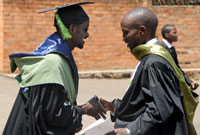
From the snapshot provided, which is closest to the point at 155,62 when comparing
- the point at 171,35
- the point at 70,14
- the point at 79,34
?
the point at 79,34

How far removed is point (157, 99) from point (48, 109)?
743 mm

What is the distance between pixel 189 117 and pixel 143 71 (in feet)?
1.50

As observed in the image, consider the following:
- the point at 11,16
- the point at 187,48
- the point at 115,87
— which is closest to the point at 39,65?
the point at 115,87

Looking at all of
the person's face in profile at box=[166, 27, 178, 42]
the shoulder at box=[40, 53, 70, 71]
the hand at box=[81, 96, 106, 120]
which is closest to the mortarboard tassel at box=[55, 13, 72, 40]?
the shoulder at box=[40, 53, 70, 71]

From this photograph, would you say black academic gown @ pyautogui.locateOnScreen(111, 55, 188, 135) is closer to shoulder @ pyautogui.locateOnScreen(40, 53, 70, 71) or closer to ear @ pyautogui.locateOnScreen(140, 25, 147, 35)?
ear @ pyautogui.locateOnScreen(140, 25, 147, 35)

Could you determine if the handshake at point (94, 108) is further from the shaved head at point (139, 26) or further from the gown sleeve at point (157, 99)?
the shaved head at point (139, 26)

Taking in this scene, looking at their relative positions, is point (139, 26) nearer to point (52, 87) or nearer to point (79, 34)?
point (79, 34)

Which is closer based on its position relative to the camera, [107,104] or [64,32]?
[64,32]

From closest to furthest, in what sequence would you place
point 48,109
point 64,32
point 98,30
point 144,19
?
point 48,109, point 144,19, point 64,32, point 98,30

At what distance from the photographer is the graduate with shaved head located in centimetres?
313

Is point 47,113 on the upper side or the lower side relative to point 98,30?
upper

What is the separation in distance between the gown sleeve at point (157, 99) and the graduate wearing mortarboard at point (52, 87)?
0.47 metres

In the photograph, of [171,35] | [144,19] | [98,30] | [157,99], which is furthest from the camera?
[98,30]

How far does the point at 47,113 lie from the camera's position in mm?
3240
